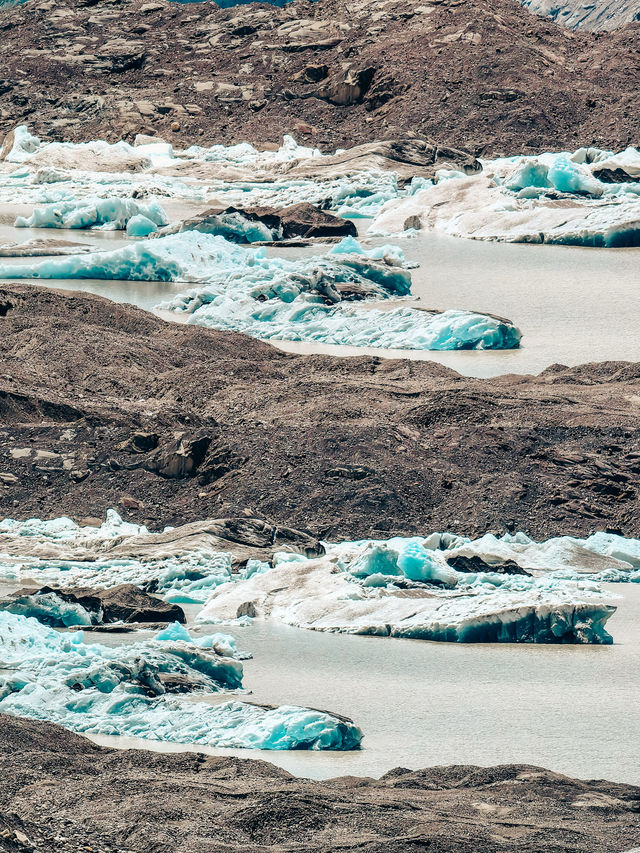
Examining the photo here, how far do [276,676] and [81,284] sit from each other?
14.0 meters

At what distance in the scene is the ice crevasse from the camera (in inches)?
690

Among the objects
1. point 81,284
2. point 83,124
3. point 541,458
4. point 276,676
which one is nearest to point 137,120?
point 83,124

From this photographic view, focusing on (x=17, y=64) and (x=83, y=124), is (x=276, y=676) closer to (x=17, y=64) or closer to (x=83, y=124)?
(x=83, y=124)

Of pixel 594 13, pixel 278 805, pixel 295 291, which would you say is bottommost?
pixel 278 805

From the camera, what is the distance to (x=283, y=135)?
3703 centimetres

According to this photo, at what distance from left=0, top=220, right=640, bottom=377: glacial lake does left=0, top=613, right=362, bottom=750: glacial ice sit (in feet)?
29.1

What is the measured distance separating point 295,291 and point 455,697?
12.0 m

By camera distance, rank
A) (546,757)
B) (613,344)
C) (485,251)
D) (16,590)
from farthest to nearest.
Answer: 1. (485,251)
2. (613,344)
3. (16,590)
4. (546,757)

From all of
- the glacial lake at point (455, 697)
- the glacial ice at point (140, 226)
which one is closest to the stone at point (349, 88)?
the glacial ice at point (140, 226)

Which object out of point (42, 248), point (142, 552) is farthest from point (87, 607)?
point (42, 248)

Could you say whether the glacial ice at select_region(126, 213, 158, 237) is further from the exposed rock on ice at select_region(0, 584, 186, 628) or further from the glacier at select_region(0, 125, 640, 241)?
the exposed rock on ice at select_region(0, 584, 186, 628)

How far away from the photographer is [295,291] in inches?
760

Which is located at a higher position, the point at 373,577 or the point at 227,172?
the point at 227,172

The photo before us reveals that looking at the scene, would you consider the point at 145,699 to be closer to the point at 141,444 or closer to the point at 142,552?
the point at 142,552
